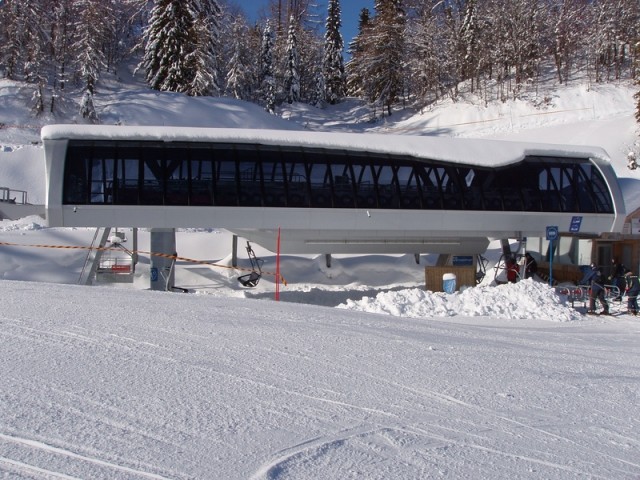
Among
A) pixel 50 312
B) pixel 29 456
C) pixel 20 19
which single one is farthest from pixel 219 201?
pixel 20 19

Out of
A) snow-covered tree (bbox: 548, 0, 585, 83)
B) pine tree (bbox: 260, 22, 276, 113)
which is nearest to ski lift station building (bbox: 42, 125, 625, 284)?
snow-covered tree (bbox: 548, 0, 585, 83)

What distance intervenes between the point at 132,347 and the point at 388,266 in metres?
18.3

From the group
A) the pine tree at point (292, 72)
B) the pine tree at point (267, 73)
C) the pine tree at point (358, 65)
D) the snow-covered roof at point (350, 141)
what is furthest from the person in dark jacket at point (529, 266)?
the pine tree at point (292, 72)

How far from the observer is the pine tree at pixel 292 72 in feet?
216

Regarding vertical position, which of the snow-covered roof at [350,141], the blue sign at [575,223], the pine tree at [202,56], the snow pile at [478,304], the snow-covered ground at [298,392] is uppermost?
the pine tree at [202,56]

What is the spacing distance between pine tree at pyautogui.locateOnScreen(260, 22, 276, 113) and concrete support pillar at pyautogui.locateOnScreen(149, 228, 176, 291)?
45.1 m

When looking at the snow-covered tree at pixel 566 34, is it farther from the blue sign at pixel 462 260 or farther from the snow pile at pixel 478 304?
the snow pile at pixel 478 304

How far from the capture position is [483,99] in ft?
183

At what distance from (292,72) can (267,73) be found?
356cm

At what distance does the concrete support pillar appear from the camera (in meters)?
18.8

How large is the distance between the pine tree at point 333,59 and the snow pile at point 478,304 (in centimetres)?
5855

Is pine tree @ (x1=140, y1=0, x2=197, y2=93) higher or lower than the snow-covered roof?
higher

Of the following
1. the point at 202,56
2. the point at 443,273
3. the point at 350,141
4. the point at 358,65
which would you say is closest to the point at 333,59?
the point at 358,65

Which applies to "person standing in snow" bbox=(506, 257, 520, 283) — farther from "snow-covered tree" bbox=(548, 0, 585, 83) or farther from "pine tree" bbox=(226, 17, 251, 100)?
"pine tree" bbox=(226, 17, 251, 100)
